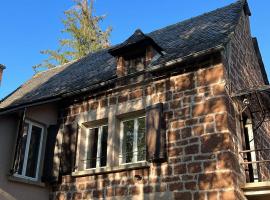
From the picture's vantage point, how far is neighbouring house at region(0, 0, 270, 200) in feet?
23.4

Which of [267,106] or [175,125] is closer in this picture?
[175,125]

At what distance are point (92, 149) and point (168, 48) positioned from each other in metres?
3.41

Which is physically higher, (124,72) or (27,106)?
(124,72)

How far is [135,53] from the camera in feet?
31.4

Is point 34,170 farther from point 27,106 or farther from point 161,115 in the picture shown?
point 161,115

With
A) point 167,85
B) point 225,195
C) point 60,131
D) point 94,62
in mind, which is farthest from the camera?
point 94,62

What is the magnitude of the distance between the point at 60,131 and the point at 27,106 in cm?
138

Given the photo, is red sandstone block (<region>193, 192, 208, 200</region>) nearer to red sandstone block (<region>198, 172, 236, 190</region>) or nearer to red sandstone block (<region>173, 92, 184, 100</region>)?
red sandstone block (<region>198, 172, 236, 190</region>)

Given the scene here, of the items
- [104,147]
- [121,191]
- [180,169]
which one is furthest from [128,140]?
[180,169]

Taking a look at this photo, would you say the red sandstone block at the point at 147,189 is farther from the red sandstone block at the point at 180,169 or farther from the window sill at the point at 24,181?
the window sill at the point at 24,181

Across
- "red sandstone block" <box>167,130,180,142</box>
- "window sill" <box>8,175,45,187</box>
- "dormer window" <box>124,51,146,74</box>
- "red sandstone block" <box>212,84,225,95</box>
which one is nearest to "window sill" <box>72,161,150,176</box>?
"red sandstone block" <box>167,130,180,142</box>

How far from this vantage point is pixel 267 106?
29.7 feet

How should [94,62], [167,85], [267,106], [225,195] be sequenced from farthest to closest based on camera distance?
[94,62], [267,106], [167,85], [225,195]

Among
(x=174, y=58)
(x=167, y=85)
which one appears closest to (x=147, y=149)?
(x=167, y=85)
